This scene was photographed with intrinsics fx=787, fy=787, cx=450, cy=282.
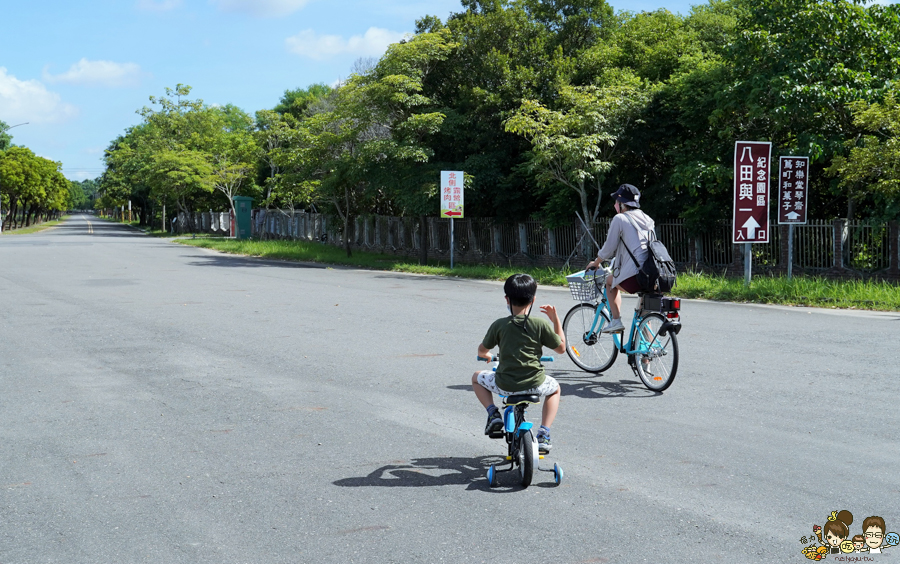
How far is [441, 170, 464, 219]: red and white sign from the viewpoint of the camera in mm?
23891

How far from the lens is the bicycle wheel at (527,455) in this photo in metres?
4.58

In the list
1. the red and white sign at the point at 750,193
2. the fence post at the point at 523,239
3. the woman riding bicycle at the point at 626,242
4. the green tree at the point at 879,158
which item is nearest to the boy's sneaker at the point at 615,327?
the woman riding bicycle at the point at 626,242

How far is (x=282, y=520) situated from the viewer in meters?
4.16

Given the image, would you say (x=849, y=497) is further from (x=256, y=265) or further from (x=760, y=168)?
(x=256, y=265)

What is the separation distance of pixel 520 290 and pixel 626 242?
2.84 meters

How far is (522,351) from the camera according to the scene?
4.81 meters

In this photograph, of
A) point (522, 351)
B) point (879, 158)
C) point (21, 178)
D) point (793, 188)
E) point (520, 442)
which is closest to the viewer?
point (520, 442)

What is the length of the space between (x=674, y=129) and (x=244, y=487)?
65.0 ft

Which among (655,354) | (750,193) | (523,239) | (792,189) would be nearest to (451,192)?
(523,239)

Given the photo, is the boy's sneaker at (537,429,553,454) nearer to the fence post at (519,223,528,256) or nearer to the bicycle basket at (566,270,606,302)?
the bicycle basket at (566,270,606,302)

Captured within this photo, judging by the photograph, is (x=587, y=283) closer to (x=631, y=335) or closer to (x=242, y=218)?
(x=631, y=335)

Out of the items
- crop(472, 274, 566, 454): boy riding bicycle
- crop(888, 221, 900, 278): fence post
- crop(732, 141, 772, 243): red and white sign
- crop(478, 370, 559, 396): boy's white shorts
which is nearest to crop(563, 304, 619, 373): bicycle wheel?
crop(478, 370, 559, 396): boy's white shorts

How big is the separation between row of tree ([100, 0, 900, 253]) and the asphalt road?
826 centimetres

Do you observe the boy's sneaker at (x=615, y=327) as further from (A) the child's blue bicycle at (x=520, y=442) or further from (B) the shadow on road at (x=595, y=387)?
(A) the child's blue bicycle at (x=520, y=442)
